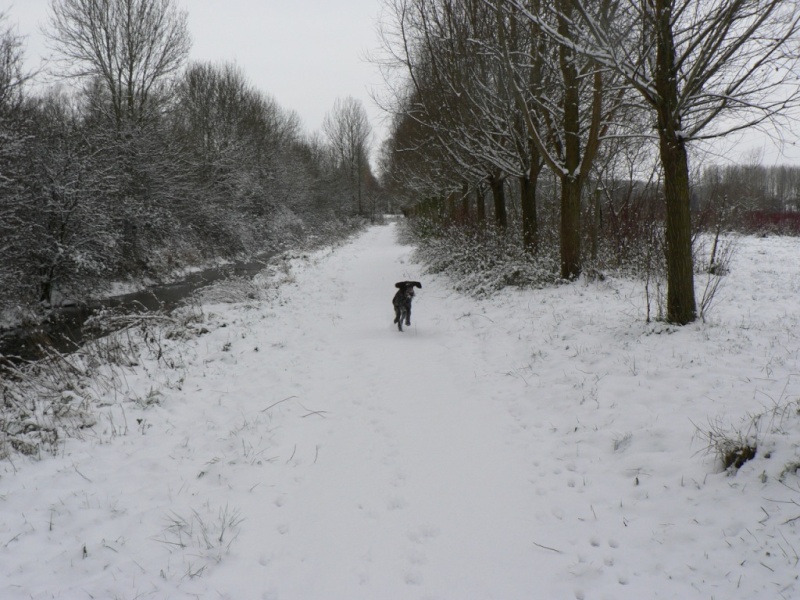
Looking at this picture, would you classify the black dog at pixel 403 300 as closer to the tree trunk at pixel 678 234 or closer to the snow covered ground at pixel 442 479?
the snow covered ground at pixel 442 479

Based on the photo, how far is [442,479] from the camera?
12.2 ft

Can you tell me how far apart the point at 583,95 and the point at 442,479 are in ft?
31.0

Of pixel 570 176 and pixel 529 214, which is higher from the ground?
pixel 570 176

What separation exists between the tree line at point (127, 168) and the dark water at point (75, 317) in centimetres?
73

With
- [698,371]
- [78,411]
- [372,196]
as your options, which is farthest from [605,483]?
[372,196]

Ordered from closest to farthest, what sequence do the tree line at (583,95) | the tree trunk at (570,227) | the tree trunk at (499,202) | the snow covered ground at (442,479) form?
1. the snow covered ground at (442,479)
2. the tree line at (583,95)
3. the tree trunk at (570,227)
4. the tree trunk at (499,202)

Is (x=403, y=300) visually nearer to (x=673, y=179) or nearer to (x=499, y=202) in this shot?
(x=673, y=179)

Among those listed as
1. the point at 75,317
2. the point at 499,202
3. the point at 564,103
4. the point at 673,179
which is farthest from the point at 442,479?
the point at 75,317

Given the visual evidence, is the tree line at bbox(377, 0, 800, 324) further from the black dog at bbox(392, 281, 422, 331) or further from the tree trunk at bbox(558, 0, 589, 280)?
the black dog at bbox(392, 281, 422, 331)

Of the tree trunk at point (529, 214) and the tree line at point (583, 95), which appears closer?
the tree line at point (583, 95)

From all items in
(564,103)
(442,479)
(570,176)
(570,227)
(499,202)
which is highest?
(564,103)

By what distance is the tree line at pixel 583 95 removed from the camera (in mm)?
5195

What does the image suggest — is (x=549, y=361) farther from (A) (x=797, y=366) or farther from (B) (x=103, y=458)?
(B) (x=103, y=458)

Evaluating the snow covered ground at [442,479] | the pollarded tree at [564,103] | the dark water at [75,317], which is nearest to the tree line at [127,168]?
the dark water at [75,317]
